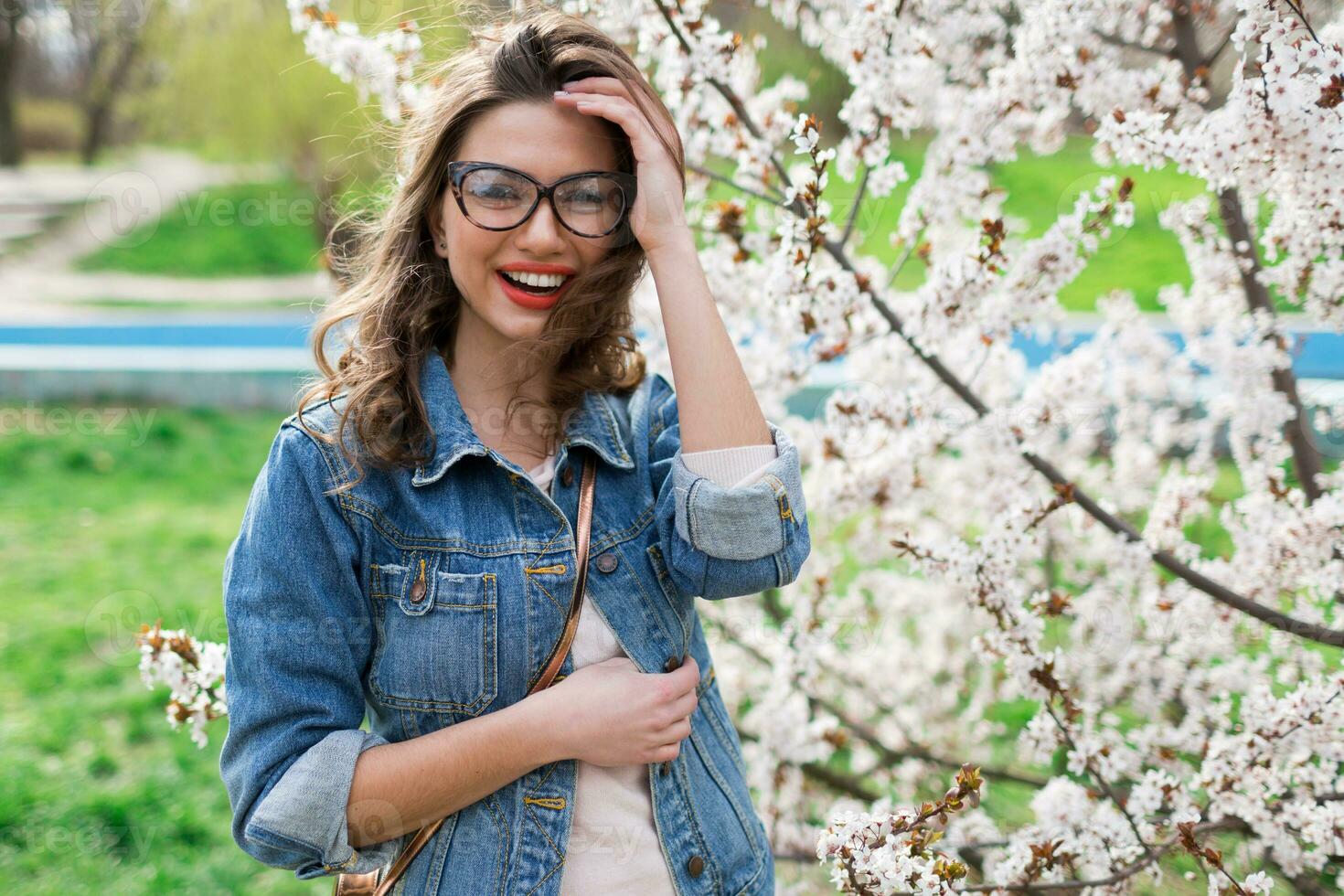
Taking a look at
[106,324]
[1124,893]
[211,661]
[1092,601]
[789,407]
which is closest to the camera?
[211,661]

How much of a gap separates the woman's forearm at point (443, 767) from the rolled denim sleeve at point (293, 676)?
2 centimetres

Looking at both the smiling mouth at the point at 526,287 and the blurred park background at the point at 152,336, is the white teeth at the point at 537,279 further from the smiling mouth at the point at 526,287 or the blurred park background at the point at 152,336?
the blurred park background at the point at 152,336

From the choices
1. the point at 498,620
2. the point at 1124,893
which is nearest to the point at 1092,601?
the point at 1124,893

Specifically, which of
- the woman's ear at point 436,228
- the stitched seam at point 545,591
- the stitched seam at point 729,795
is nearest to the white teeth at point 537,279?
the woman's ear at point 436,228

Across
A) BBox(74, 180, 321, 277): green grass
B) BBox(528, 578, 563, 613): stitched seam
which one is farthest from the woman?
BBox(74, 180, 321, 277): green grass

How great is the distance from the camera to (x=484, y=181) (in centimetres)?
135

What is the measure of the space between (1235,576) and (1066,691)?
23.4 inches

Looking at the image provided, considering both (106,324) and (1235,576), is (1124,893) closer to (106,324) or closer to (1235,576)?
(1235,576)

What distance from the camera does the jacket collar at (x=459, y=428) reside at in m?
1.32

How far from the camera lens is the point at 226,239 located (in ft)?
43.9

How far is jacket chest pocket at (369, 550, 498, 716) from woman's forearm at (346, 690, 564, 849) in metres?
0.05

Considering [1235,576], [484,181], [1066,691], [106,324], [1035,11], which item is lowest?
[106,324]

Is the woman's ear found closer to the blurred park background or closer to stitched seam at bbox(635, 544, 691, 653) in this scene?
the blurred park background

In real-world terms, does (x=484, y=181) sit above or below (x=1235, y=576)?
above
